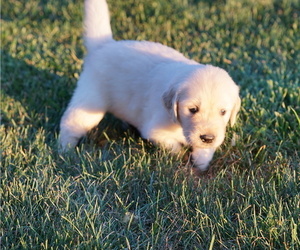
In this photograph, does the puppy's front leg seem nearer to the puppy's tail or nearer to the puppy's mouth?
the puppy's mouth

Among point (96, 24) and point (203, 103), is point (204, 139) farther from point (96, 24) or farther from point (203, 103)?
point (96, 24)

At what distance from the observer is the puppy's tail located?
468cm

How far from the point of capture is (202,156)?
4.17 m

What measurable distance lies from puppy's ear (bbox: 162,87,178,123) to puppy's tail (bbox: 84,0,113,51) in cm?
116

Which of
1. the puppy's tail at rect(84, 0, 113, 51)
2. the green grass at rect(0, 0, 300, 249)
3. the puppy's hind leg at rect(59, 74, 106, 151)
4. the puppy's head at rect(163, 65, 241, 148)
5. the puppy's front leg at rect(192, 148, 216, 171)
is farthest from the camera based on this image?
the puppy's tail at rect(84, 0, 113, 51)

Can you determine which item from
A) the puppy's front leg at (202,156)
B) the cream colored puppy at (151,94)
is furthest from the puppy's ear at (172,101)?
the puppy's front leg at (202,156)

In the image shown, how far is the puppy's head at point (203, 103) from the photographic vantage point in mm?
3664

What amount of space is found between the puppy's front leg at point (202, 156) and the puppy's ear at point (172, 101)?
0.42 meters

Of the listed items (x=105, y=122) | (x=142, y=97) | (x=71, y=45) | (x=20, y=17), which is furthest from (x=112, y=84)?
(x=20, y=17)

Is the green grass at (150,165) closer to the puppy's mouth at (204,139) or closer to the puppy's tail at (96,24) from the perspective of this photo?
the puppy's mouth at (204,139)

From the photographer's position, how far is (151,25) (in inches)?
273

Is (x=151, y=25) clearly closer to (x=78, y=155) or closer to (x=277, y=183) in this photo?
(x=78, y=155)

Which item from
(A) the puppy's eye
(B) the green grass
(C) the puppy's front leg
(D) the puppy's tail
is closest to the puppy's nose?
(A) the puppy's eye

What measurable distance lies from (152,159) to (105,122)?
975 mm
